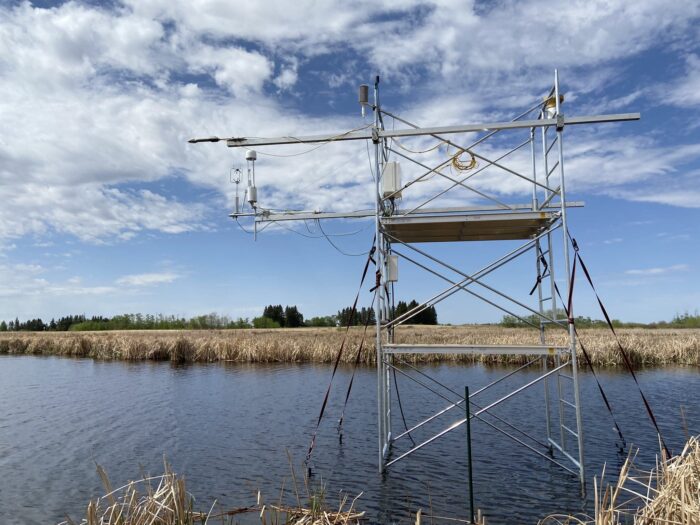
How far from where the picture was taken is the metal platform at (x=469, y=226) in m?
10.1

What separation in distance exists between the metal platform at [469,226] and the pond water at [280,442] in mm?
4579

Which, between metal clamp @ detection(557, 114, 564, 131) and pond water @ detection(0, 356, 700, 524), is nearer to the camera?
pond water @ detection(0, 356, 700, 524)

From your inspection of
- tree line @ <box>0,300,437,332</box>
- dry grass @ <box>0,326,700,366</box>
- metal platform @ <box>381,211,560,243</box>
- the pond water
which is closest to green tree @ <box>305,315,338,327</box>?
tree line @ <box>0,300,437,332</box>

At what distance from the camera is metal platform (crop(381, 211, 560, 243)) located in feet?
33.1

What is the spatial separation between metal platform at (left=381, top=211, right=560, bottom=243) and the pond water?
4579 mm

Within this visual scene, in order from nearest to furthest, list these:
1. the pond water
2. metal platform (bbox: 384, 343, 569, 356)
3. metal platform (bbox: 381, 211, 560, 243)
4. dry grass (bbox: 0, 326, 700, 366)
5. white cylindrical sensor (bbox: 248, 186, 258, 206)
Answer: the pond water → metal platform (bbox: 384, 343, 569, 356) → metal platform (bbox: 381, 211, 560, 243) → white cylindrical sensor (bbox: 248, 186, 258, 206) → dry grass (bbox: 0, 326, 700, 366)

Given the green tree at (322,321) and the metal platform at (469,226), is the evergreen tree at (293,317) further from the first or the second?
the metal platform at (469,226)

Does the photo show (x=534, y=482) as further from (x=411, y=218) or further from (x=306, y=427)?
(x=306, y=427)

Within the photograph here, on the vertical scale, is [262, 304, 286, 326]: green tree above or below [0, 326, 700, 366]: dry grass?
above

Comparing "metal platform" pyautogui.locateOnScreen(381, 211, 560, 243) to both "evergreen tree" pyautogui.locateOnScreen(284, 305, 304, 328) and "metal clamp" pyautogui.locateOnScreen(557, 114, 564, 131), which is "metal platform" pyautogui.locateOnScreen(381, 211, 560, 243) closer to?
"metal clamp" pyautogui.locateOnScreen(557, 114, 564, 131)

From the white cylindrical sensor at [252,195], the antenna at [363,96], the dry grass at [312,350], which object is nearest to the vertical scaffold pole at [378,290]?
the antenna at [363,96]

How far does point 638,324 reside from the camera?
2721 inches

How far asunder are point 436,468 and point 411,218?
4804mm

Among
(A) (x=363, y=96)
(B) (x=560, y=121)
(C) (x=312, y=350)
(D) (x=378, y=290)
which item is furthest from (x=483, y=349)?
(C) (x=312, y=350)
